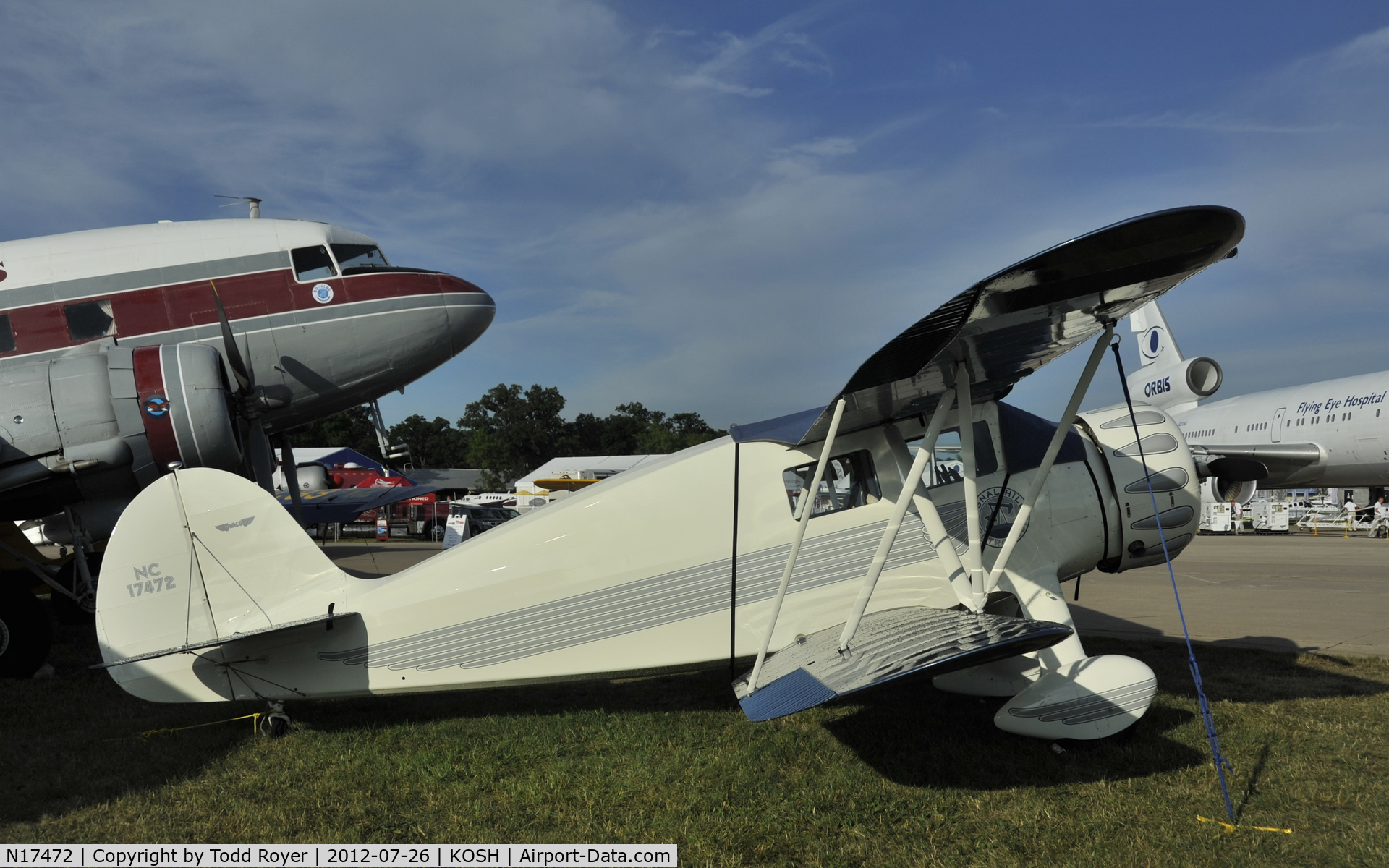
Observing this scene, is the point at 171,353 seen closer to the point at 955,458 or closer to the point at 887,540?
the point at 887,540

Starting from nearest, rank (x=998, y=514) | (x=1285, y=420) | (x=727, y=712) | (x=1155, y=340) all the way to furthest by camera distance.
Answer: (x=998, y=514) < (x=727, y=712) < (x=1285, y=420) < (x=1155, y=340)

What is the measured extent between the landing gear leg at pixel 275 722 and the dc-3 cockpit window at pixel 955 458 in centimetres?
463

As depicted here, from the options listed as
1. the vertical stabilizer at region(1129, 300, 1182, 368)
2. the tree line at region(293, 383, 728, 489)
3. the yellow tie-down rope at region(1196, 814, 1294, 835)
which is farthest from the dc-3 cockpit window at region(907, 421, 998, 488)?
the tree line at region(293, 383, 728, 489)

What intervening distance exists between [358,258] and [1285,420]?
29.5m

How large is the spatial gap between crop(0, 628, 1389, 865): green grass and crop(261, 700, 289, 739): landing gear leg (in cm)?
9

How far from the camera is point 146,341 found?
845 centimetres

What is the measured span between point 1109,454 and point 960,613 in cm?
199

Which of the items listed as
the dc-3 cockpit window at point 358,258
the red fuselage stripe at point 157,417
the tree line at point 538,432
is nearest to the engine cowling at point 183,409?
the red fuselage stripe at point 157,417

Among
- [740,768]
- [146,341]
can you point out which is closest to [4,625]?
[146,341]

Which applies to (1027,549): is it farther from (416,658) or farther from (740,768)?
(416,658)

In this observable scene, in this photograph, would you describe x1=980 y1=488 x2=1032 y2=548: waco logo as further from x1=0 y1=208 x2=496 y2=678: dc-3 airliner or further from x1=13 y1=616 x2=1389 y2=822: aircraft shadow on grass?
x1=0 y1=208 x2=496 y2=678: dc-3 airliner

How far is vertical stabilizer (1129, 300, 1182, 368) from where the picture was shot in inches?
1277

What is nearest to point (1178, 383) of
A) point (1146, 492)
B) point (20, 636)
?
point (1146, 492)
